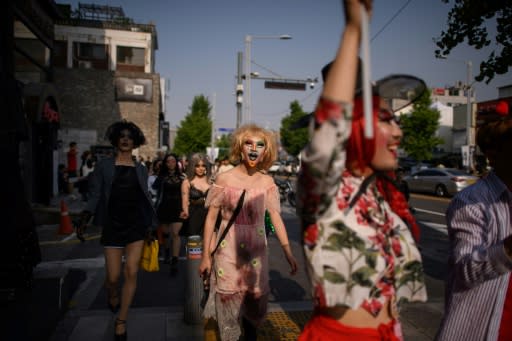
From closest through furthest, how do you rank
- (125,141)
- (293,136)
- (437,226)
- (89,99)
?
(125,141) < (437,226) < (89,99) < (293,136)

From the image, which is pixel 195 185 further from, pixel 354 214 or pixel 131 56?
pixel 131 56

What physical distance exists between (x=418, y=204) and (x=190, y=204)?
12.9m

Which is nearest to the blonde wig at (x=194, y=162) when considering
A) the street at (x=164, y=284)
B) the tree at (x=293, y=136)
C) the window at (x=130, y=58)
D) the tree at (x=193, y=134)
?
the street at (x=164, y=284)

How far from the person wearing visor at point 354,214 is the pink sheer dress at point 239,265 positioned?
143 centimetres

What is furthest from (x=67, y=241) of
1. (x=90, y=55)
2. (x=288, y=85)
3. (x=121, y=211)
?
(x=90, y=55)

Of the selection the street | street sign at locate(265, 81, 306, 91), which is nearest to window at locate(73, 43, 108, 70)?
street sign at locate(265, 81, 306, 91)

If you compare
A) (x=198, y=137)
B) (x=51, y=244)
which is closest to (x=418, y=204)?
(x=51, y=244)

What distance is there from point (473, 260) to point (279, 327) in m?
2.74

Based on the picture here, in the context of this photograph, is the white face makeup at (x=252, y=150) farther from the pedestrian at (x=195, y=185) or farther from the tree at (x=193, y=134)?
the tree at (x=193, y=134)

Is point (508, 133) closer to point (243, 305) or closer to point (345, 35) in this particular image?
point (345, 35)

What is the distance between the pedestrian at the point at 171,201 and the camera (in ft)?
22.1

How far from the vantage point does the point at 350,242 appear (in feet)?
4.95

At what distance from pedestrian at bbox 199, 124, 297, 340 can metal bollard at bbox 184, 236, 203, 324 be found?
83 centimetres

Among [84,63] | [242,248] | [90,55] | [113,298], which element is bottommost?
[113,298]
